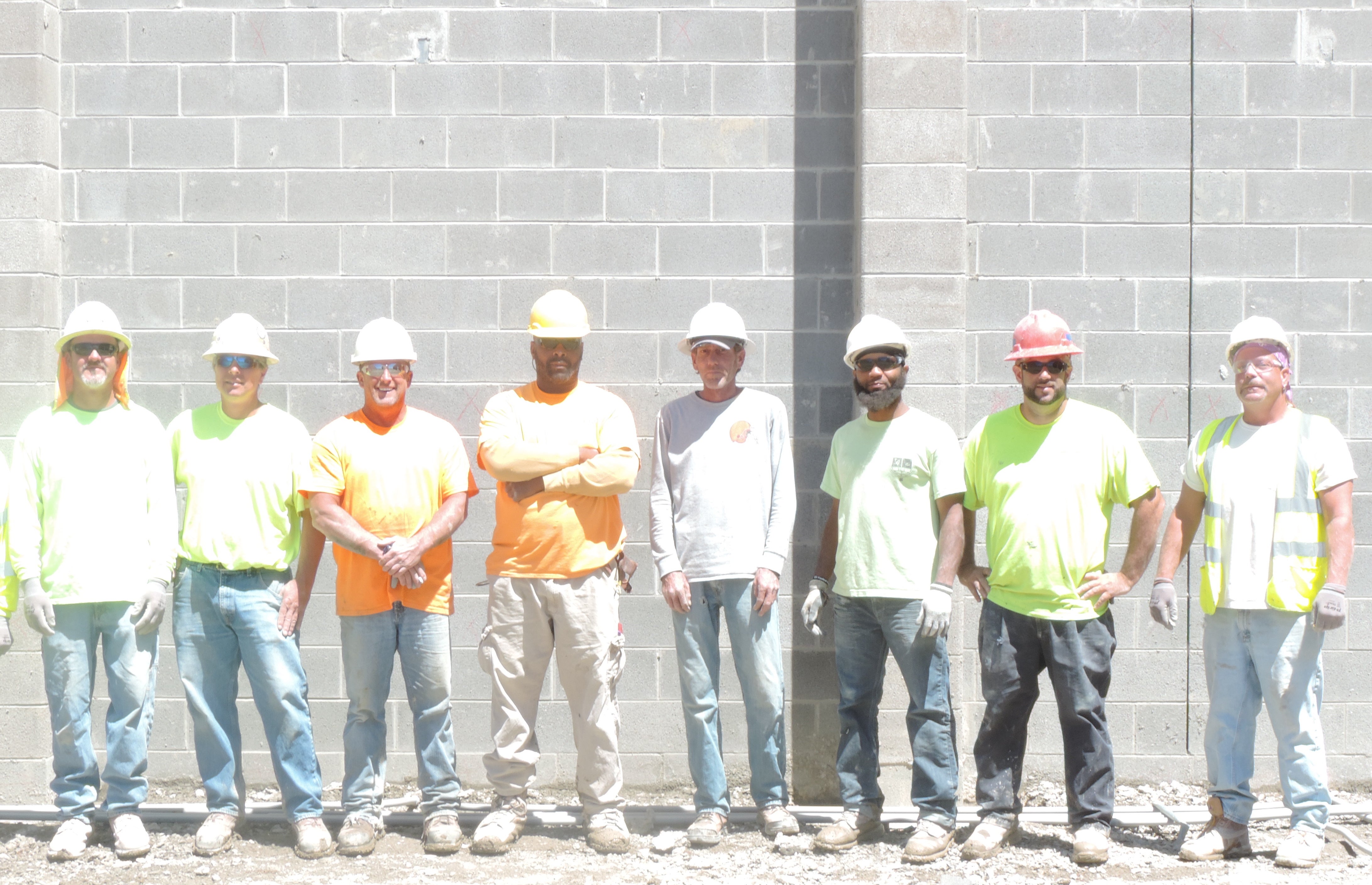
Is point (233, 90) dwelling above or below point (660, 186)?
above

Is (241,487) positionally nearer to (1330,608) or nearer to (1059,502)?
(1059,502)

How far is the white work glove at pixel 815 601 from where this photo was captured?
4.78 m

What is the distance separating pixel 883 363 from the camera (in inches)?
182

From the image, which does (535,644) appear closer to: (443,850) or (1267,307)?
(443,850)

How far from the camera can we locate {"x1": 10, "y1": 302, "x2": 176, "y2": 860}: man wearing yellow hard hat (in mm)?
4543

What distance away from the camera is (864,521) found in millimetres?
4625

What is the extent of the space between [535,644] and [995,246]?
104 inches

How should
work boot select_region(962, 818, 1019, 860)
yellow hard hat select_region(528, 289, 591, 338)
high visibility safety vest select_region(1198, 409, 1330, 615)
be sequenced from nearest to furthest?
high visibility safety vest select_region(1198, 409, 1330, 615) < work boot select_region(962, 818, 1019, 860) < yellow hard hat select_region(528, 289, 591, 338)

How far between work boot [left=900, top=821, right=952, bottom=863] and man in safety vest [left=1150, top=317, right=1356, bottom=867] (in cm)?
87

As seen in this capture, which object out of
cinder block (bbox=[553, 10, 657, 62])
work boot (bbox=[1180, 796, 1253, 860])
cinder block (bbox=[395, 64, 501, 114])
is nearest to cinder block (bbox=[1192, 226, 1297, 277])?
work boot (bbox=[1180, 796, 1253, 860])

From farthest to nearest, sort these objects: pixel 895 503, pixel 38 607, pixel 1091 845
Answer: pixel 895 503 → pixel 38 607 → pixel 1091 845

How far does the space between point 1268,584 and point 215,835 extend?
3.95 meters

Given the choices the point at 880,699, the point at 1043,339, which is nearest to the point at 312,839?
the point at 880,699

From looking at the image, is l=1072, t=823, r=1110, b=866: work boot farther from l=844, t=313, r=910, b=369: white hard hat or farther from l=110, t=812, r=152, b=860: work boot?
l=110, t=812, r=152, b=860: work boot
